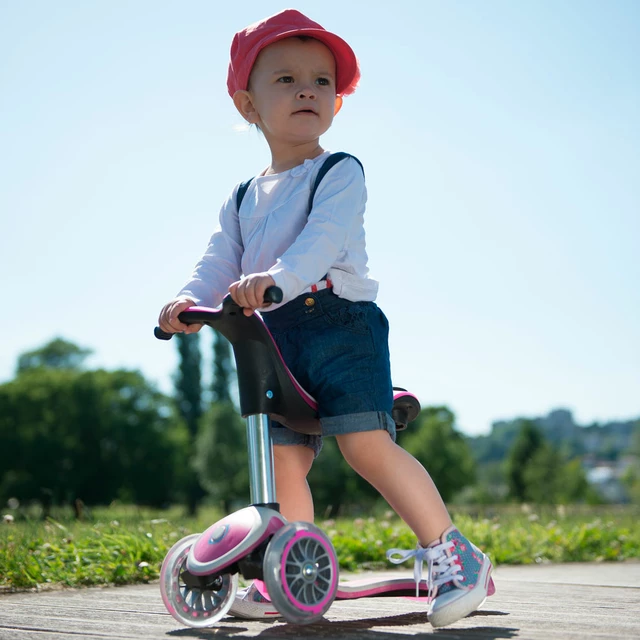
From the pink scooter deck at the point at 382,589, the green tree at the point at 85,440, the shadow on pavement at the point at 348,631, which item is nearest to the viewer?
the shadow on pavement at the point at 348,631

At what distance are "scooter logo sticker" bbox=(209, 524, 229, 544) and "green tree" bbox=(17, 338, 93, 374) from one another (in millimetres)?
53727

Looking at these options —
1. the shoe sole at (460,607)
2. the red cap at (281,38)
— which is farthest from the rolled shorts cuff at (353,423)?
the red cap at (281,38)

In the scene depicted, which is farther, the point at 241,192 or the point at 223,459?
the point at 223,459

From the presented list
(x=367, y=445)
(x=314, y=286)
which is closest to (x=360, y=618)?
(x=367, y=445)

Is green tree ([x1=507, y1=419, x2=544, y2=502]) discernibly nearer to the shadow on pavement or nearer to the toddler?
the toddler

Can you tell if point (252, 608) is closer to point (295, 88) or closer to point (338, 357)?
point (338, 357)

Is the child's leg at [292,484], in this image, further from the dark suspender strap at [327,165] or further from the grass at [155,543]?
the grass at [155,543]

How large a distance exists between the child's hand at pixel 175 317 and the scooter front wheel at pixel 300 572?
2.42ft

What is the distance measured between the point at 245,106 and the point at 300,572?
1.62 m

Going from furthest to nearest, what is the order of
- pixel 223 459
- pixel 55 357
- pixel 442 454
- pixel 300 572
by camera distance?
pixel 55 357, pixel 223 459, pixel 442 454, pixel 300 572

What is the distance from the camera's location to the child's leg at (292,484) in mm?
2811

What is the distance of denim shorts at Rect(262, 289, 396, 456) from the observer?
260 centimetres

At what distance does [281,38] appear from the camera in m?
2.88

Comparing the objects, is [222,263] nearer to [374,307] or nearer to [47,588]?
[374,307]
